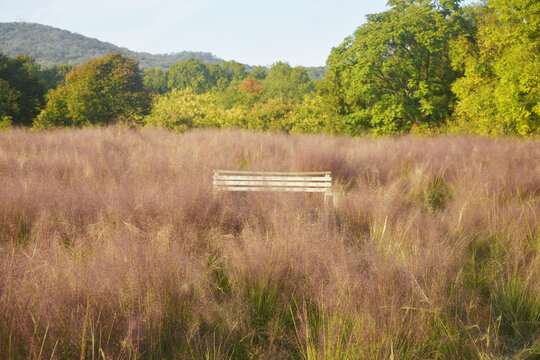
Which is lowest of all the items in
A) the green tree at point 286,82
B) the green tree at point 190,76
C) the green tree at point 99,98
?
the green tree at point 99,98

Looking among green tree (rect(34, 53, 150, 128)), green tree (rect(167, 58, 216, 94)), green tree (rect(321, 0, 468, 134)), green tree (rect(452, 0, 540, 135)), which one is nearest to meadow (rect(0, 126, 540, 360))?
green tree (rect(452, 0, 540, 135))

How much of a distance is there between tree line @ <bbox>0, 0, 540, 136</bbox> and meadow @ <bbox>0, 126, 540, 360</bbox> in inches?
469

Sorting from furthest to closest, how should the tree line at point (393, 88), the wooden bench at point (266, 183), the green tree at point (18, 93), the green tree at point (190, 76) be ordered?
the green tree at point (190, 76) → the green tree at point (18, 93) → the tree line at point (393, 88) → the wooden bench at point (266, 183)

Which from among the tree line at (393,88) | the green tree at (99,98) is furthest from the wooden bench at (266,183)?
the green tree at (99,98)

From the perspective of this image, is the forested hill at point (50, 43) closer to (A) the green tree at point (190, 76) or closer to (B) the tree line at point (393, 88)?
(A) the green tree at point (190, 76)

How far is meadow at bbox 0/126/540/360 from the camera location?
1.79 m

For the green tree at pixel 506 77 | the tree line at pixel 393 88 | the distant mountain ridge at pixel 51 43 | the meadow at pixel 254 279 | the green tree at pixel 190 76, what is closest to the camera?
the meadow at pixel 254 279

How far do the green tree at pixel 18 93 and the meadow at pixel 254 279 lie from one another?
76.6 feet

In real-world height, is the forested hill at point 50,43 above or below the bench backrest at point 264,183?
above

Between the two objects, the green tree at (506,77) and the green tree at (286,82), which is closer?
the green tree at (506,77)

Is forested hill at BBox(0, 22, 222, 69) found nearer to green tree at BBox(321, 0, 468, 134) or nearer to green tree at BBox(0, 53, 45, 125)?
green tree at BBox(0, 53, 45, 125)

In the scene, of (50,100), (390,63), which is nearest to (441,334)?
(390,63)

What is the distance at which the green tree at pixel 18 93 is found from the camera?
2222cm

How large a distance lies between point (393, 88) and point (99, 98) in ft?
60.1
